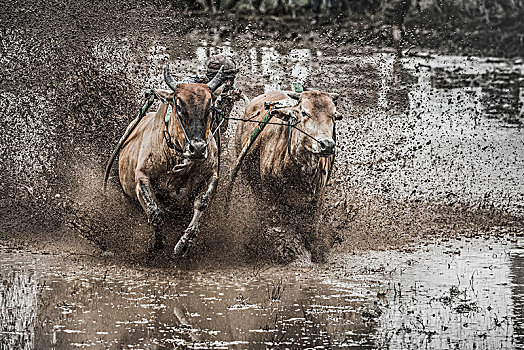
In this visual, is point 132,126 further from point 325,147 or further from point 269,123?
point 325,147

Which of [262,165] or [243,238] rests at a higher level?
[262,165]

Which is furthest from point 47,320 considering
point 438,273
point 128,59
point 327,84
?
point 327,84

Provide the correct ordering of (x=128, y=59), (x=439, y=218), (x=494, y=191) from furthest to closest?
(x=128, y=59), (x=494, y=191), (x=439, y=218)

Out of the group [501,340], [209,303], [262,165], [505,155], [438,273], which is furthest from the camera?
[505,155]

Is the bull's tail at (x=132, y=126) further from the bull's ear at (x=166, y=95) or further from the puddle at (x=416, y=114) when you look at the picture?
the puddle at (x=416, y=114)

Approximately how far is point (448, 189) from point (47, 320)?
9073 millimetres

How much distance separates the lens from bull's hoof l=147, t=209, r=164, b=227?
313 inches

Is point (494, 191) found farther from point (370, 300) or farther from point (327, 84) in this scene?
point (370, 300)

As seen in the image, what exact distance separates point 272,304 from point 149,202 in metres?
1.98

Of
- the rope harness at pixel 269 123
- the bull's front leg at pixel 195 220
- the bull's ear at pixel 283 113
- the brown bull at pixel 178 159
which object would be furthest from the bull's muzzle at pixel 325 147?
the bull's front leg at pixel 195 220

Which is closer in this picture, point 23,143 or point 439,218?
point 439,218

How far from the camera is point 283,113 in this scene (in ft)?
27.2

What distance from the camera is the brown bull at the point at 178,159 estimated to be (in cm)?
743

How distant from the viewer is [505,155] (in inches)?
651
